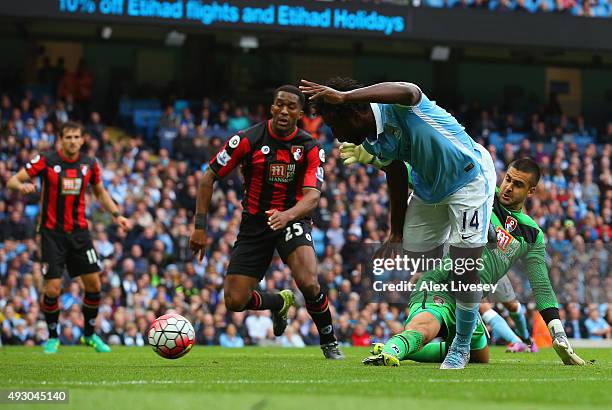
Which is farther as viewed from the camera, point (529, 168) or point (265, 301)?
point (265, 301)

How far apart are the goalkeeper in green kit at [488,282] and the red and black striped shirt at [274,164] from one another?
1.74 meters

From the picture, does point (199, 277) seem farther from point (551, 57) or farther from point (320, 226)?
point (551, 57)

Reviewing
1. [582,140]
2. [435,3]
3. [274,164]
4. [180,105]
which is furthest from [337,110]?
[582,140]

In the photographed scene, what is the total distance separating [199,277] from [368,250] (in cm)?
334

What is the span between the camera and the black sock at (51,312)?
13.0 m

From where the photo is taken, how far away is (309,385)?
6.95 metres

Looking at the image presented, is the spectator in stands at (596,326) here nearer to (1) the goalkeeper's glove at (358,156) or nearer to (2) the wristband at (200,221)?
(2) the wristband at (200,221)

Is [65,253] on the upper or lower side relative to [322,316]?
upper

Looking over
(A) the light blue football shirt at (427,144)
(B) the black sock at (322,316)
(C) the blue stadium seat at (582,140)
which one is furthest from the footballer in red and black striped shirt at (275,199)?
(C) the blue stadium seat at (582,140)

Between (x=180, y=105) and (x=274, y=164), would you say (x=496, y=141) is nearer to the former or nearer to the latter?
(x=180, y=105)

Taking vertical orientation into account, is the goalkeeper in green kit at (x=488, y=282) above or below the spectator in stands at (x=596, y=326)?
above

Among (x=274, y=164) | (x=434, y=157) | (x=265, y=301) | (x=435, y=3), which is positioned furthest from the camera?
(x=435, y=3)

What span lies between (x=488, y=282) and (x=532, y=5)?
62.9 ft

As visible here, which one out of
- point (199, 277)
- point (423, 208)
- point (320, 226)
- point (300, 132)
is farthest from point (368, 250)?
point (423, 208)
